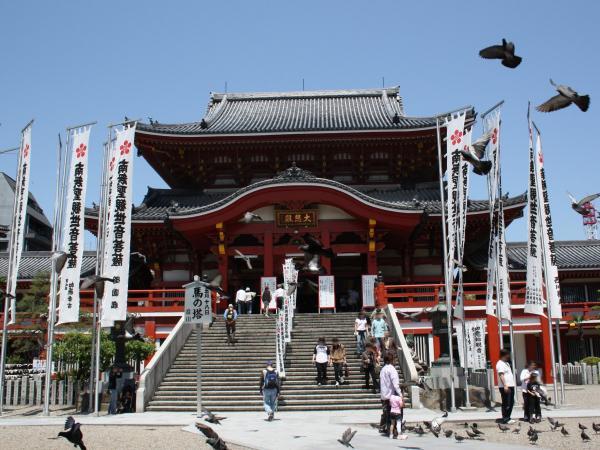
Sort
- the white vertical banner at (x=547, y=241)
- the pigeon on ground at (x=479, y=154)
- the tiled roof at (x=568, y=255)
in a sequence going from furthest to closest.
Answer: the tiled roof at (x=568, y=255) < the white vertical banner at (x=547, y=241) < the pigeon on ground at (x=479, y=154)

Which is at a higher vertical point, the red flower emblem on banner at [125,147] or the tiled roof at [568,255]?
the red flower emblem on banner at [125,147]

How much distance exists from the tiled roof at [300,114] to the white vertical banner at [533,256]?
10559 mm

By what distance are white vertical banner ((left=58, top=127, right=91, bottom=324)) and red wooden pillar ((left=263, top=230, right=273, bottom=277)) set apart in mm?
8815

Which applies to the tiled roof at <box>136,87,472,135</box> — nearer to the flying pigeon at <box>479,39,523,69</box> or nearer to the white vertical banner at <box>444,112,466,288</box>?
the white vertical banner at <box>444,112,466,288</box>

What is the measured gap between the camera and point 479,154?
51.9ft

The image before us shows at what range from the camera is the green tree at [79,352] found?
18.0 m

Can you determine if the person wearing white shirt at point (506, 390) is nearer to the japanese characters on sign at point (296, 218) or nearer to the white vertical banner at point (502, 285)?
the white vertical banner at point (502, 285)

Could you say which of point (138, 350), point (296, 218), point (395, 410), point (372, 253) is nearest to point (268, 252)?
point (296, 218)

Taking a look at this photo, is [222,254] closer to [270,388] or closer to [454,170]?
[454,170]

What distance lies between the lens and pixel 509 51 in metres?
9.89

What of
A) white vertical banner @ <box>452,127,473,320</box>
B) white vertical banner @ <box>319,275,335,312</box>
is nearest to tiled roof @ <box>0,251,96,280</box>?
white vertical banner @ <box>319,275,335,312</box>

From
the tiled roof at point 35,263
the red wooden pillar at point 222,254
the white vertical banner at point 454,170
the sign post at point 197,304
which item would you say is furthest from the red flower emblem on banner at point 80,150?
the tiled roof at point 35,263

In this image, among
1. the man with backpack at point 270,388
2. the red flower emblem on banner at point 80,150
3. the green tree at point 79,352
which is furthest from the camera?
the red flower emblem on banner at point 80,150

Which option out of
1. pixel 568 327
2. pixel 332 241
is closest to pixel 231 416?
pixel 332 241
